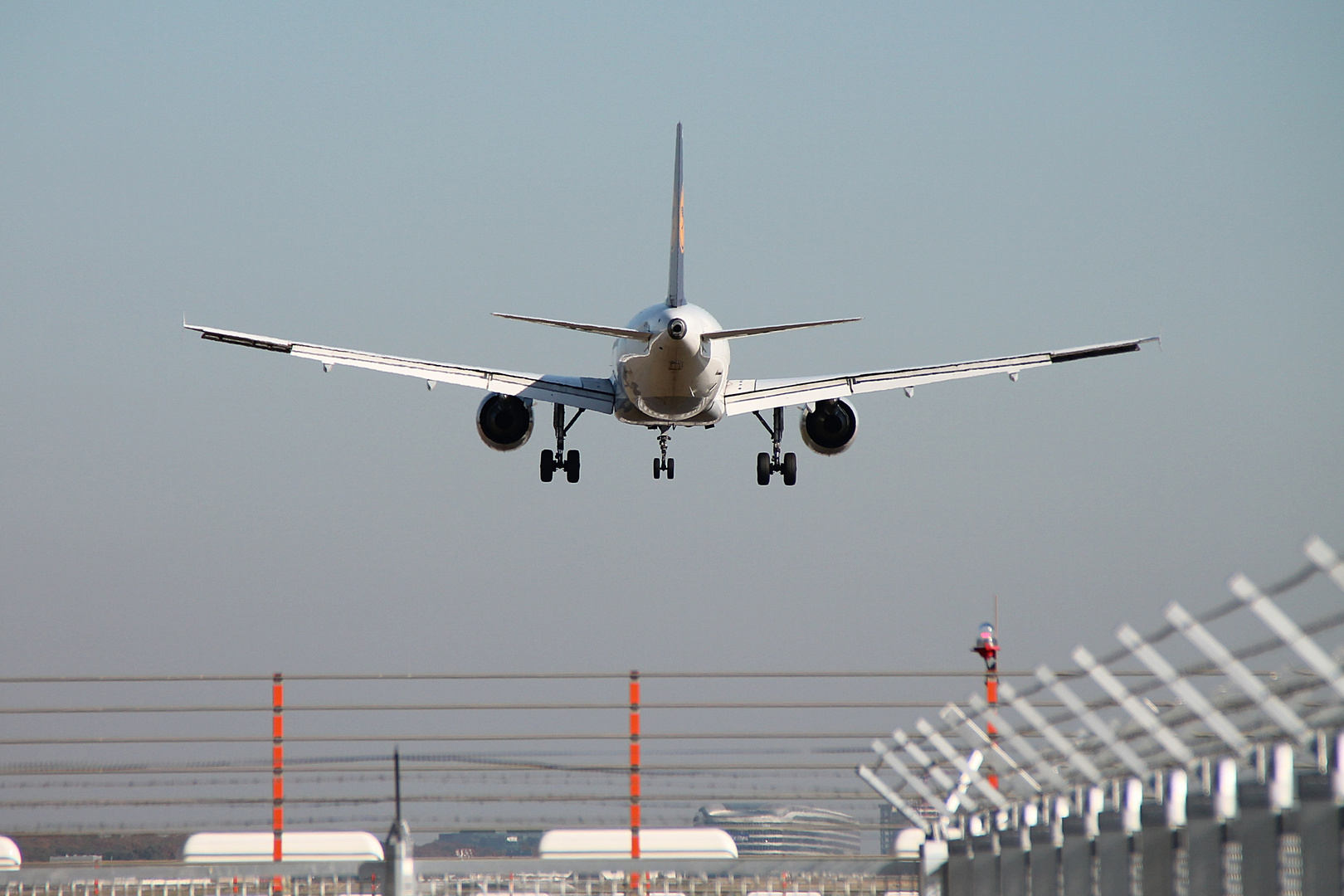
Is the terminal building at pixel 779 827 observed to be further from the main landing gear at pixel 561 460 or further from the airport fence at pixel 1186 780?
the main landing gear at pixel 561 460

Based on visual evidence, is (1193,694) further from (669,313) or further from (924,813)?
(669,313)

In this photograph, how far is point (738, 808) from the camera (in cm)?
2294

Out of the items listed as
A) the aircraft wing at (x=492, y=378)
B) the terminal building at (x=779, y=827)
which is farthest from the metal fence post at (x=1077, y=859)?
the aircraft wing at (x=492, y=378)

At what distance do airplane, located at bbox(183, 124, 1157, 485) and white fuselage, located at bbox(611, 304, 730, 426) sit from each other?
0.04 m

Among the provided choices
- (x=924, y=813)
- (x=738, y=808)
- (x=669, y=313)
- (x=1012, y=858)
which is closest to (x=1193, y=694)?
(x=1012, y=858)

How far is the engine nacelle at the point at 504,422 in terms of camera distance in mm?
41156

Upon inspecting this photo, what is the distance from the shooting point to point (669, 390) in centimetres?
3684

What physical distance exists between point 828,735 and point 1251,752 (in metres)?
13.3

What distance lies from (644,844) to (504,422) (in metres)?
20.9

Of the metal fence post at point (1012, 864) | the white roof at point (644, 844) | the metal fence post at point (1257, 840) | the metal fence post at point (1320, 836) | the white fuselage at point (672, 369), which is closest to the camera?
the metal fence post at point (1320, 836)

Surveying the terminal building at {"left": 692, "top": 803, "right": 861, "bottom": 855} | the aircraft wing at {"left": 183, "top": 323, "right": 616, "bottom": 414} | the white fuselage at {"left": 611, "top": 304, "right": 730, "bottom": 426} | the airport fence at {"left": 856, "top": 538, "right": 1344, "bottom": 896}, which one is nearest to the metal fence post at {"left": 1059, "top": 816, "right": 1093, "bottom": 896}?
the airport fence at {"left": 856, "top": 538, "right": 1344, "bottom": 896}

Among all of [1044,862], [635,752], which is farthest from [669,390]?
[1044,862]

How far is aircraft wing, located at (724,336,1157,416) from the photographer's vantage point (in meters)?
42.2

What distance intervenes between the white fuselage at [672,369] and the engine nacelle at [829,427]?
3670 millimetres
